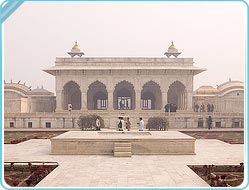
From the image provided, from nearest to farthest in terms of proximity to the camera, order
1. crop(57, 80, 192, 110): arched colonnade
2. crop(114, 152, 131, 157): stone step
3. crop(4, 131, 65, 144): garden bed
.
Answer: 1. crop(114, 152, 131, 157): stone step
2. crop(4, 131, 65, 144): garden bed
3. crop(57, 80, 192, 110): arched colonnade

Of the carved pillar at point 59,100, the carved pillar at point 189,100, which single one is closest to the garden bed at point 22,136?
the carved pillar at point 59,100

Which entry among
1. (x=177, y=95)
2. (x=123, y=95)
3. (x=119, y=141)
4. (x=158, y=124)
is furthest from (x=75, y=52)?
(x=119, y=141)

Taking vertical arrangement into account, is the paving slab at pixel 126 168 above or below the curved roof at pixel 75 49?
below

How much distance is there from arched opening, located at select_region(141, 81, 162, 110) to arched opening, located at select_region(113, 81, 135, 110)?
41.2 inches

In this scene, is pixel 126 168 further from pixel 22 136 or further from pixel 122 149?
pixel 22 136

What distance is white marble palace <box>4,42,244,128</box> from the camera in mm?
23953

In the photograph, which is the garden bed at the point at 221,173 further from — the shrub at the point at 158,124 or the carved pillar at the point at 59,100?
the carved pillar at the point at 59,100

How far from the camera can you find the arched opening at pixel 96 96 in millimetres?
30256

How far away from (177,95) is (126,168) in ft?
72.9

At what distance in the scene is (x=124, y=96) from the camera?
1251 inches

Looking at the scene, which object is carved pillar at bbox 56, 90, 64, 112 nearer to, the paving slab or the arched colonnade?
the arched colonnade

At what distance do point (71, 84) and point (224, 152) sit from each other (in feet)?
64.1

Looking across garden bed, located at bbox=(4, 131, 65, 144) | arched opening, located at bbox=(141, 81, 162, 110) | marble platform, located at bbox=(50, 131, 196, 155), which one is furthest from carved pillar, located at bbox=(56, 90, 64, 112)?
marble platform, located at bbox=(50, 131, 196, 155)

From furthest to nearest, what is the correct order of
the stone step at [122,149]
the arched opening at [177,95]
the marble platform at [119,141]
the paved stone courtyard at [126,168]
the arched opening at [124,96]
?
the arched opening at [124,96], the arched opening at [177,95], the marble platform at [119,141], the stone step at [122,149], the paved stone courtyard at [126,168]
